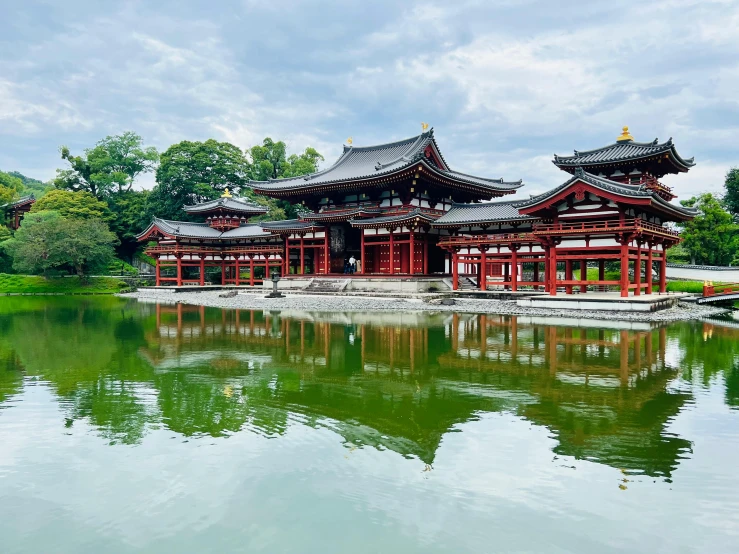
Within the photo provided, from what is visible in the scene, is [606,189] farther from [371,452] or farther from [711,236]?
[711,236]

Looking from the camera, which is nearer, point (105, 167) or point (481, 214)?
point (481, 214)

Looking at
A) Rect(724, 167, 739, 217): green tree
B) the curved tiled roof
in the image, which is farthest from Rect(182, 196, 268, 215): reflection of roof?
Rect(724, 167, 739, 217): green tree

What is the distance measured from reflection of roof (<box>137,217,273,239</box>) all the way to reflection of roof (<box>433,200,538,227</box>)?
1607 centimetres

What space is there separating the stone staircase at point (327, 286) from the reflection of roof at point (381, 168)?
6.54m

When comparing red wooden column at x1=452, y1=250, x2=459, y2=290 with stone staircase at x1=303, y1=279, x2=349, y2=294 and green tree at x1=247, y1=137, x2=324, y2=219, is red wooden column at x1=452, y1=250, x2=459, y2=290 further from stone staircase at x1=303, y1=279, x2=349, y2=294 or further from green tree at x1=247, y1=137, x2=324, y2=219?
green tree at x1=247, y1=137, x2=324, y2=219

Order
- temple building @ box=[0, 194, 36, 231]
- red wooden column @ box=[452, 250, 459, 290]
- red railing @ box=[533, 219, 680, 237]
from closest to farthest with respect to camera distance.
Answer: red railing @ box=[533, 219, 680, 237], red wooden column @ box=[452, 250, 459, 290], temple building @ box=[0, 194, 36, 231]

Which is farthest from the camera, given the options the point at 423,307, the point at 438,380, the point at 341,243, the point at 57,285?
the point at 57,285

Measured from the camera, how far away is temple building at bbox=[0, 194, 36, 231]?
5469 centimetres

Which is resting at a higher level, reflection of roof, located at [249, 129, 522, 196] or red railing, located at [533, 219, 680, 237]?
reflection of roof, located at [249, 129, 522, 196]

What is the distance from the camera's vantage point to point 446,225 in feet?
92.1

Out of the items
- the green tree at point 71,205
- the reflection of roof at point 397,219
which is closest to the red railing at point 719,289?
the reflection of roof at point 397,219

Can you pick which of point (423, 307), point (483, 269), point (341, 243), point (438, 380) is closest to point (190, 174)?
point (341, 243)

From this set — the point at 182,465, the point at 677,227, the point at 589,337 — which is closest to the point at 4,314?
the point at 182,465

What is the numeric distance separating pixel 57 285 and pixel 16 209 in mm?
18313
